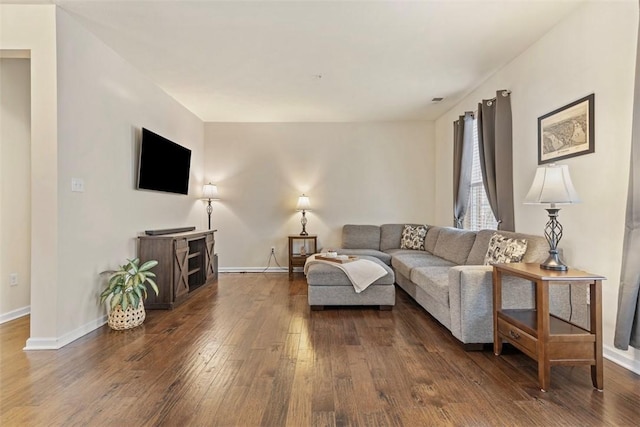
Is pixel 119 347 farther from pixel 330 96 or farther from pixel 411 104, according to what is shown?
pixel 411 104

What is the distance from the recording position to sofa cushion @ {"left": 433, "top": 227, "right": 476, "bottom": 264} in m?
3.73

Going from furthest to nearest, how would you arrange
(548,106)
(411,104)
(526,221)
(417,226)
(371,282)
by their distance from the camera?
(417,226), (411,104), (371,282), (526,221), (548,106)

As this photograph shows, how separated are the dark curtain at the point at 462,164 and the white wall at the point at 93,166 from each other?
13.7 feet

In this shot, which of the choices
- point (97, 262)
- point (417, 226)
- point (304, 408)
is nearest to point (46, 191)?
point (97, 262)

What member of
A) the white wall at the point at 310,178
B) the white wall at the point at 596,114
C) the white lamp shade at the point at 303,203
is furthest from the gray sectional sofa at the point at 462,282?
the white lamp shade at the point at 303,203

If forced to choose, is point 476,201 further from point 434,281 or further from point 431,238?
point 434,281

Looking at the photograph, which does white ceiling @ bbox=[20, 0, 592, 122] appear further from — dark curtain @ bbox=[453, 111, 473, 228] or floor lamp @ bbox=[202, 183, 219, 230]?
floor lamp @ bbox=[202, 183, 219, 230]

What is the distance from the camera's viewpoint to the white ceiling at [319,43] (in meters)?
2.48

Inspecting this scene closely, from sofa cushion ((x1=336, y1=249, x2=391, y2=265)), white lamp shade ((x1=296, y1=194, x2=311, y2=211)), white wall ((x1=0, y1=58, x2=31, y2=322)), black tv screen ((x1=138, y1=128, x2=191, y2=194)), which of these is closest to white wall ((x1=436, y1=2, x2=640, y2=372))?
sofa cushion ((x1=336, y1=249, x2=391, y2=265))

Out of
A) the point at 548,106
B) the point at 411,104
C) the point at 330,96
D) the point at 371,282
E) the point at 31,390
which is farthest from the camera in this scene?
the point at 411,104

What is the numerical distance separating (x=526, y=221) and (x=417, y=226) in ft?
7.19

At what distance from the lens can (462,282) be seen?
2.44m

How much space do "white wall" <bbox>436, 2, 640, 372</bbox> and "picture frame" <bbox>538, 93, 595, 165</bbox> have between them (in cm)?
5

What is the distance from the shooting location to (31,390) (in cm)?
191
